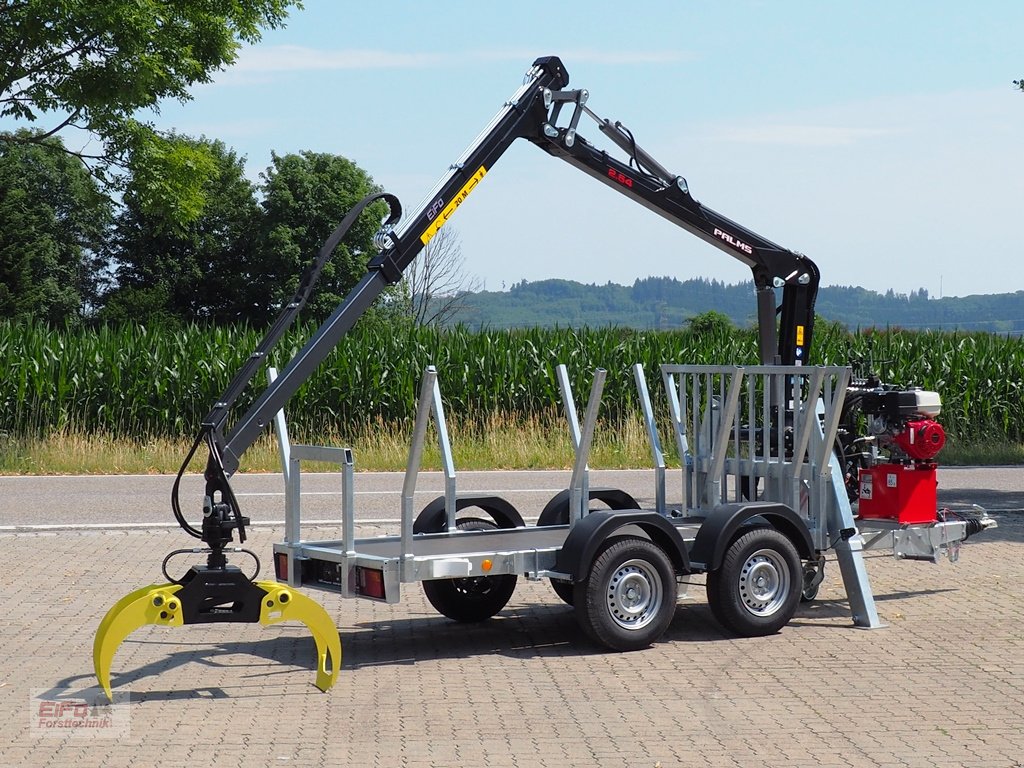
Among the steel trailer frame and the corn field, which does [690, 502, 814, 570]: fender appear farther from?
the corn field

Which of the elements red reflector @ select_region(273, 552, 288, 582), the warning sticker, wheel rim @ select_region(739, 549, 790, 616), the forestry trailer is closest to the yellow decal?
the forestry trailer

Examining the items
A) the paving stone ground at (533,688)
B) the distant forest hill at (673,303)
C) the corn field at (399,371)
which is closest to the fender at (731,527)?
the paving stone ground at (533,688)

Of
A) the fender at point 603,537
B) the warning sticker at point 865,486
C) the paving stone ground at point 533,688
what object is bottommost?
the paving stone ground at point 533,688

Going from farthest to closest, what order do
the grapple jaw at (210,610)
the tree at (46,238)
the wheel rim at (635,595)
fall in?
the tree at (46,238)
the wheel rim at (635,595)
the grapple jaw at (210,610)

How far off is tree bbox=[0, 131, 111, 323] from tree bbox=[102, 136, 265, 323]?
87.2 inches

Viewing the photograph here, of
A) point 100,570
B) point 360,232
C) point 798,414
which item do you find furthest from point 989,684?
point 360,232

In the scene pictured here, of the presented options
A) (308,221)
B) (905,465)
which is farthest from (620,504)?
(308,221)

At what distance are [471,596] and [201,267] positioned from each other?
150 feet

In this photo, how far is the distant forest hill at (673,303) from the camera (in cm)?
13412

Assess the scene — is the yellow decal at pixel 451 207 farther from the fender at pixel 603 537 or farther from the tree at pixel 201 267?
the tree at pixel 201 267

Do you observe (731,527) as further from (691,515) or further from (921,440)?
(921,440)

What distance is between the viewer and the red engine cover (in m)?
9.80

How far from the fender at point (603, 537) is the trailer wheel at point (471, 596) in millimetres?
1139

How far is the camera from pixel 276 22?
2683 centimetres
